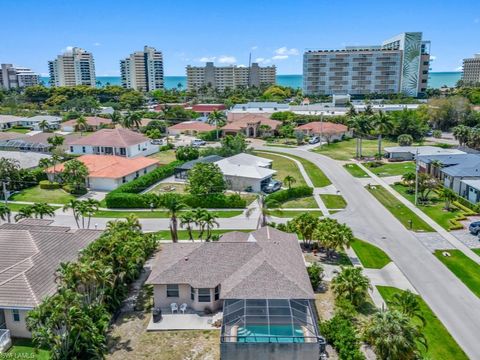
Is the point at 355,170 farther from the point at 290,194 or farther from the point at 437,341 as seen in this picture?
the point at 437,341

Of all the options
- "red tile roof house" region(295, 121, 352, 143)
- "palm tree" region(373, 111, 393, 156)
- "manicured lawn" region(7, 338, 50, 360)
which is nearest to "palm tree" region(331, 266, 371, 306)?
"manicured lawn" region(7, 338, 50, 360)

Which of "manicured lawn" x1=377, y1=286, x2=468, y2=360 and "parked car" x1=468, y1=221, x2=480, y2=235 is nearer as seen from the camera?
"manicured lawn" x1=377, y1=286, x2=468, y2=360

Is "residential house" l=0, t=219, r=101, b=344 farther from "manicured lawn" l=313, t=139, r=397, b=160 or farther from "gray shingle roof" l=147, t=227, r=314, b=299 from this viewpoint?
"manicured lawn" l=313, t=139, r=397, b=160

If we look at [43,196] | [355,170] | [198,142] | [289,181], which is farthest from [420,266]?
[198,142]

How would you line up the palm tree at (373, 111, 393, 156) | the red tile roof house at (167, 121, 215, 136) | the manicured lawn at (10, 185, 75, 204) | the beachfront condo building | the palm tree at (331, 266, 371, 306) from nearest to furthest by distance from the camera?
the palm tree at (331, 266, 371, 306) → the manicured lawn at (10, 185, 75, 204) → the palm tree at (373, 111, 393, 156) → the red tile roof house at (167, 121, 215, 136) → the beachfront condo building

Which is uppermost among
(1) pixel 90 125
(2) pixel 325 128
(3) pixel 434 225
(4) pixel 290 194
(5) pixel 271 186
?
(1) pixel 90 125

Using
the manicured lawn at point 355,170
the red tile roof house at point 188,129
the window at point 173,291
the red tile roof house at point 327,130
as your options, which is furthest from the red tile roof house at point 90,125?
the window at point 173,291

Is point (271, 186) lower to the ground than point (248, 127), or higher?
lower
